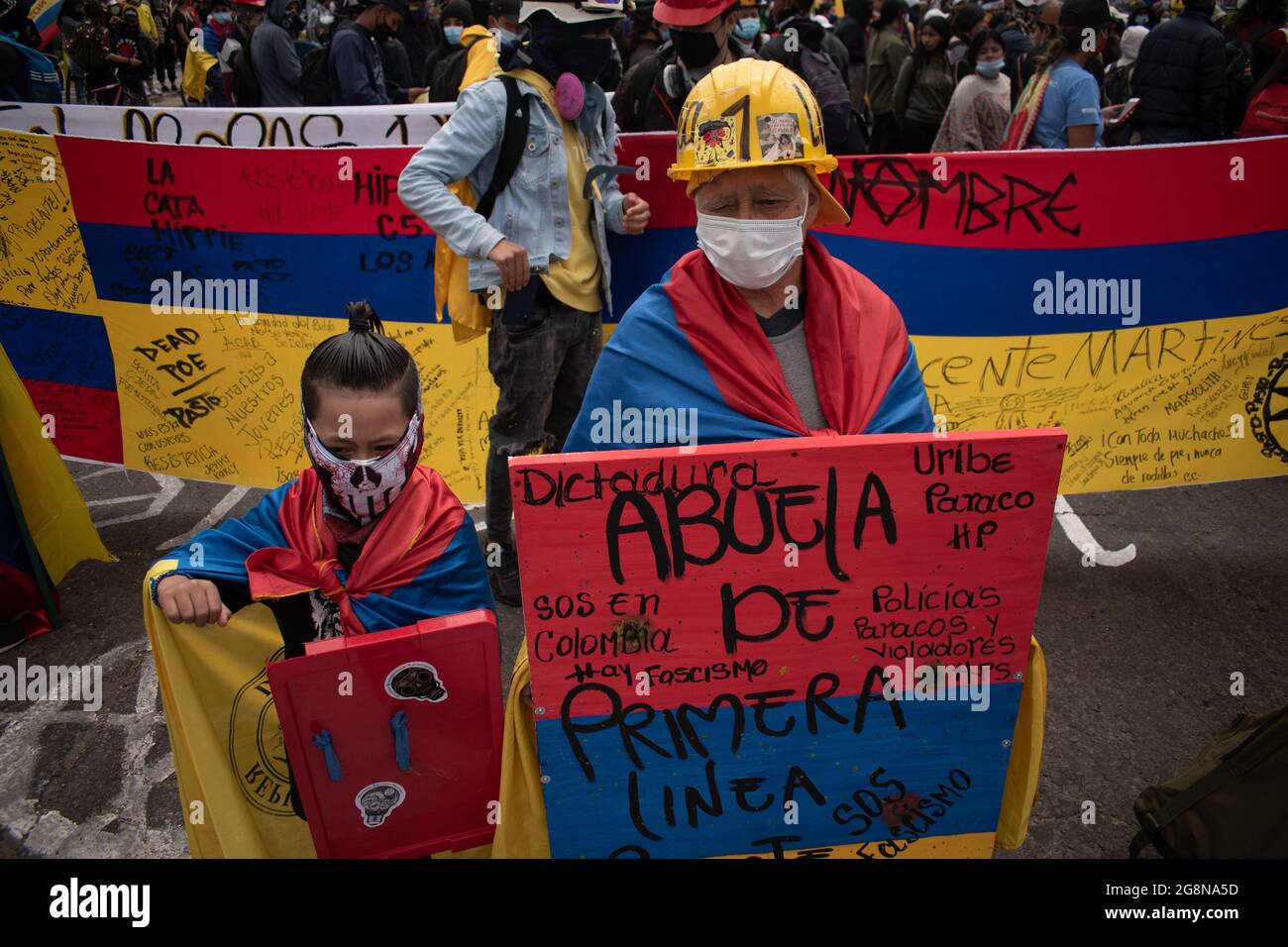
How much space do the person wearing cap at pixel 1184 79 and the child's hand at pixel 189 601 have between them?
645 cm

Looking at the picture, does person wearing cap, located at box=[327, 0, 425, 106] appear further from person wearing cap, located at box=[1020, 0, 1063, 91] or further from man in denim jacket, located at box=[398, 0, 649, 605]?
person wearing cap, located at box=[1020, 0, 1063, 91]

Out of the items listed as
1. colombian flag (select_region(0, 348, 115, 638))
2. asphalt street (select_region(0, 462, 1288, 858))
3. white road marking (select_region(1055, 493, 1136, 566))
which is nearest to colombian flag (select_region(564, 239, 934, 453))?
asphalt street (select_region(0, 462, 1288, 858))

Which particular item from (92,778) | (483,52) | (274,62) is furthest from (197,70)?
(92,778)

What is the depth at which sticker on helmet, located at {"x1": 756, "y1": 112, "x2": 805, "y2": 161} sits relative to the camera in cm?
208

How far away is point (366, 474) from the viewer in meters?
2.10

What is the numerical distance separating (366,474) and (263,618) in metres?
0.39

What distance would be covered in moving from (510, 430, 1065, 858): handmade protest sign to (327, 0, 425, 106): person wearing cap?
6.53m

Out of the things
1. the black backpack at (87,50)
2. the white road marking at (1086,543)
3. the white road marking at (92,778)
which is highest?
the black backpack at (87,50)

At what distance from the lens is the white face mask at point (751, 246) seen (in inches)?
84.4

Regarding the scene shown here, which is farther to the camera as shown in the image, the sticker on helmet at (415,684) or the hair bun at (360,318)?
the hair bun at (360,318)

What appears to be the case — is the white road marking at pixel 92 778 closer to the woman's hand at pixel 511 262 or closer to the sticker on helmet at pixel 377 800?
the sticker on helmet at pixel 377 800

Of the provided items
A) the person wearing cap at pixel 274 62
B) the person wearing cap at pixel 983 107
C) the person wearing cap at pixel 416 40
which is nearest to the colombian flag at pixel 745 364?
the person wearing cap at pixel 983 107

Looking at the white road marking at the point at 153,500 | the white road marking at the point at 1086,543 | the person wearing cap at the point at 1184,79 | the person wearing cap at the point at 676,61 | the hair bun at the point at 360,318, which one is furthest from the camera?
the person wearing cap at the point at 1184,79
